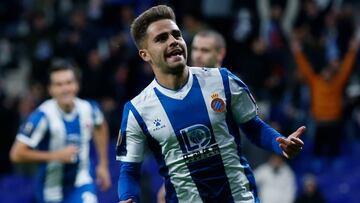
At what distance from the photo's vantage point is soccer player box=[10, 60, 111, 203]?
26.4 feet

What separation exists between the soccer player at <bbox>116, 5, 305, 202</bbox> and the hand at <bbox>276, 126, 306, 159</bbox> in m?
0.25

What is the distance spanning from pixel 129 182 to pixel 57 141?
300 cm

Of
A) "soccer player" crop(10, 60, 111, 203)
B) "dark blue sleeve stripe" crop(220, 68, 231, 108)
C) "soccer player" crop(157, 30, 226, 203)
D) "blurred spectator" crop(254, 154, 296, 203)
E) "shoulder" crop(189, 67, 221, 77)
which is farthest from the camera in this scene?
"blurred spectator" crop(254, 154, 296, 203)

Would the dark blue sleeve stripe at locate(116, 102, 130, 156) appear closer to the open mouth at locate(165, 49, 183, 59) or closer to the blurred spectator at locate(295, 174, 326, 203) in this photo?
the open mouth at locate(165, 49, 183, 59)

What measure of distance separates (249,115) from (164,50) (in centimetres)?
67

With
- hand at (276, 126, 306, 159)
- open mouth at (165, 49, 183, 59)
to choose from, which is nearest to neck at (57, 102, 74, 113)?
open mouth at (165, 49, 183, 59)

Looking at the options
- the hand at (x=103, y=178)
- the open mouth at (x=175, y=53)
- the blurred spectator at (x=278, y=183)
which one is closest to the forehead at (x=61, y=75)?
the hand at (x=103, y=178)

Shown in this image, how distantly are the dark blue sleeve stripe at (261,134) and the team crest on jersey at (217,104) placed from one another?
0.68 ft

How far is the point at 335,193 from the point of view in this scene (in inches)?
458

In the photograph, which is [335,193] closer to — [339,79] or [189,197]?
[339,79]

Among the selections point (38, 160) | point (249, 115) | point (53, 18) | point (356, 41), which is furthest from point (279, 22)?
point (249, 115)

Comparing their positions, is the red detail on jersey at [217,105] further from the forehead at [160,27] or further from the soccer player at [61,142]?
the soccer player at [61,142]

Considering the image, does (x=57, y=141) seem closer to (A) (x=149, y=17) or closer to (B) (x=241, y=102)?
(A) (x=149, y=17)

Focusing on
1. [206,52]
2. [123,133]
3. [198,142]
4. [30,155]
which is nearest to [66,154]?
[30,155]
